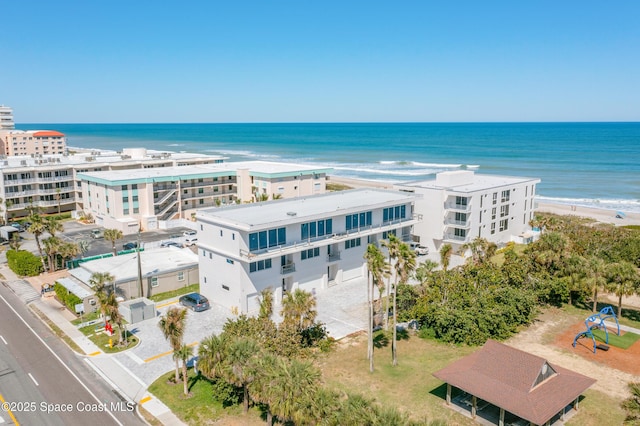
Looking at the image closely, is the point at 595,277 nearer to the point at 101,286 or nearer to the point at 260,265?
the point at 260,265

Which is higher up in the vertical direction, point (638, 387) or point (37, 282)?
point (638, 387)

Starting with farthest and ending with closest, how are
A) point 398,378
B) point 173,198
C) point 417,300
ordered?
point 173,198, point 417,300, point 398,378

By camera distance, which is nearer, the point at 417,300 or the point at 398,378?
Answer: the point at 398,378

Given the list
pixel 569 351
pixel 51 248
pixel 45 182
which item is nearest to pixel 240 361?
pixel 569 351

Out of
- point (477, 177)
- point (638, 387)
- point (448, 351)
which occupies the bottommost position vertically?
point (448, 351)

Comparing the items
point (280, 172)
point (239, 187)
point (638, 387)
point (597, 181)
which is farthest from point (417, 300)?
point (597, 181)

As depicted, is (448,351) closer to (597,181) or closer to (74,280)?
(74,280)

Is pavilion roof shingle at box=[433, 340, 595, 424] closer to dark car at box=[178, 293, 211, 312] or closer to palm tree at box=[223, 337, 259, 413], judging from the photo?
palm tree at box=[223, 337, 259, 413]
